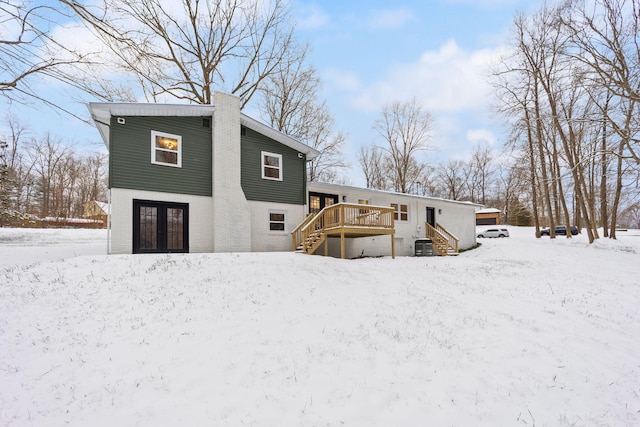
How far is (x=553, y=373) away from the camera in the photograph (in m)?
4.14

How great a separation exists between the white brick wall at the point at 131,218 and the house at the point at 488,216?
36.6 m

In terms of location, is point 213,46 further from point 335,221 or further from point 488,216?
point 488,216

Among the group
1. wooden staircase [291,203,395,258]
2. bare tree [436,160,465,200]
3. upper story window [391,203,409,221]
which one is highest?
bare tree [436,160,465,200]

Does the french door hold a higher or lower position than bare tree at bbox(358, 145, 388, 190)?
lower

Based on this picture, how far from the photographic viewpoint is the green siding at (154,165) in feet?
31.9

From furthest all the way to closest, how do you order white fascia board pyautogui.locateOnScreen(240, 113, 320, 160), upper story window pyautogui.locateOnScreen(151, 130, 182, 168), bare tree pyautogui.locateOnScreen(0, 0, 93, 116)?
white fascia board pyautogui.locateOnScreen(240, 113, 320, 160)
upper story window pyautogui.locateOnScreen(151, 130, 182, 168)
bare tree pyautogui.locateOnScreen(0, 0, 93, 116)

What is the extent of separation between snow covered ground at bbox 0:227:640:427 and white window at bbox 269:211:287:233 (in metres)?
4.70

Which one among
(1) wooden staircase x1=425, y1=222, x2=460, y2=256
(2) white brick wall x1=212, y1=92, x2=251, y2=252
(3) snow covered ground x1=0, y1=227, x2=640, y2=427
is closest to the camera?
(3) snow covered ground x1=0, y1=227, x2=640, y2=427

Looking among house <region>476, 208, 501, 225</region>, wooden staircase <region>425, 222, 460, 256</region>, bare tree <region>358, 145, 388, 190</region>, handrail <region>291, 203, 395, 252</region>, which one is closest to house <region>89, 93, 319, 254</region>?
handrail <region>291, 203, 395, 252</region>

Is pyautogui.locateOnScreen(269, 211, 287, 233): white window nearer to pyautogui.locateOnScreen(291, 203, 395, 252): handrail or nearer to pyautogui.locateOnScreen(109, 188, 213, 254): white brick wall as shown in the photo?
pyautogui.locateOnScreen(291, 203, 395, 252): handrail

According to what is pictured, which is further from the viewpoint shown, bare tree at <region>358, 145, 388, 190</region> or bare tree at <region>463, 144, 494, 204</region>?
bare tree at <region>463, 144, 494, 204</region>

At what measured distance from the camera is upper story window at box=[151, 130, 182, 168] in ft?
34.0

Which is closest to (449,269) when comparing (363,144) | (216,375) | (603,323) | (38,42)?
(603,323)

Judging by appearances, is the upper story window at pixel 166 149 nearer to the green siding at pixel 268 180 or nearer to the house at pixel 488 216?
the green siding at pixel 268 180
